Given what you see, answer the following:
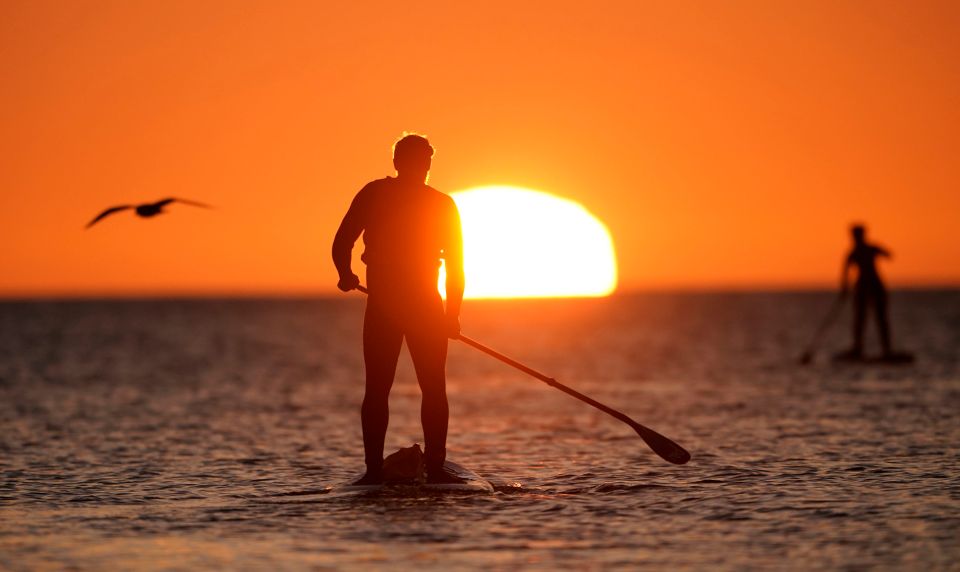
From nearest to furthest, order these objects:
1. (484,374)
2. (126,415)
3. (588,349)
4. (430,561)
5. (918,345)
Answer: (430,561)
(126,415)
(484,374)
(918,345)
(588,349)

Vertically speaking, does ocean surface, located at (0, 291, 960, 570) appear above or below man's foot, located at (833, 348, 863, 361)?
below

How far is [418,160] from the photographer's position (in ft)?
31.9

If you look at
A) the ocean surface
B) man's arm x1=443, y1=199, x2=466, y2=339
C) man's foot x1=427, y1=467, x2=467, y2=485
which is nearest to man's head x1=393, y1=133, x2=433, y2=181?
man's arm x1=443, y1=199, x2=466, y2=339

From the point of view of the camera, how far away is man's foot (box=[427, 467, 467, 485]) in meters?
9.76

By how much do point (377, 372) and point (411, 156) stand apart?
4.96 ft

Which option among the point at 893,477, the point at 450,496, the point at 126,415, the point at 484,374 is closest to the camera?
the point at 450,496

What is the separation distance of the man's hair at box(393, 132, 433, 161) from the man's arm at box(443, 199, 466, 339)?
0.42 m

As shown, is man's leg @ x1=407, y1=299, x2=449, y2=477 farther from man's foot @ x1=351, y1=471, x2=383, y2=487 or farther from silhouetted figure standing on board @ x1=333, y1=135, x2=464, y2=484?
man's foot @ x1=351, y1=471, x2=383, y2=487

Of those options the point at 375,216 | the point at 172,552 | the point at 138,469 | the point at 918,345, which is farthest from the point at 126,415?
the point at 918,345

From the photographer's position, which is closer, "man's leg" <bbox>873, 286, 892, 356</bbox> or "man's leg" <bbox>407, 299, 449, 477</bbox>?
"man's leg" <bbox>407, 299, 449, 477</bbox>

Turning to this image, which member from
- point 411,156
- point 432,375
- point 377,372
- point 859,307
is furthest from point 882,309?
point 377,372

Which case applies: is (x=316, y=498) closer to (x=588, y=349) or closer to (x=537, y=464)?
(x=537, y=464)

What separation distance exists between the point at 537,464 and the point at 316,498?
2.56 m

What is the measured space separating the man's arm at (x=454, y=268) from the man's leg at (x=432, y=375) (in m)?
0.10
